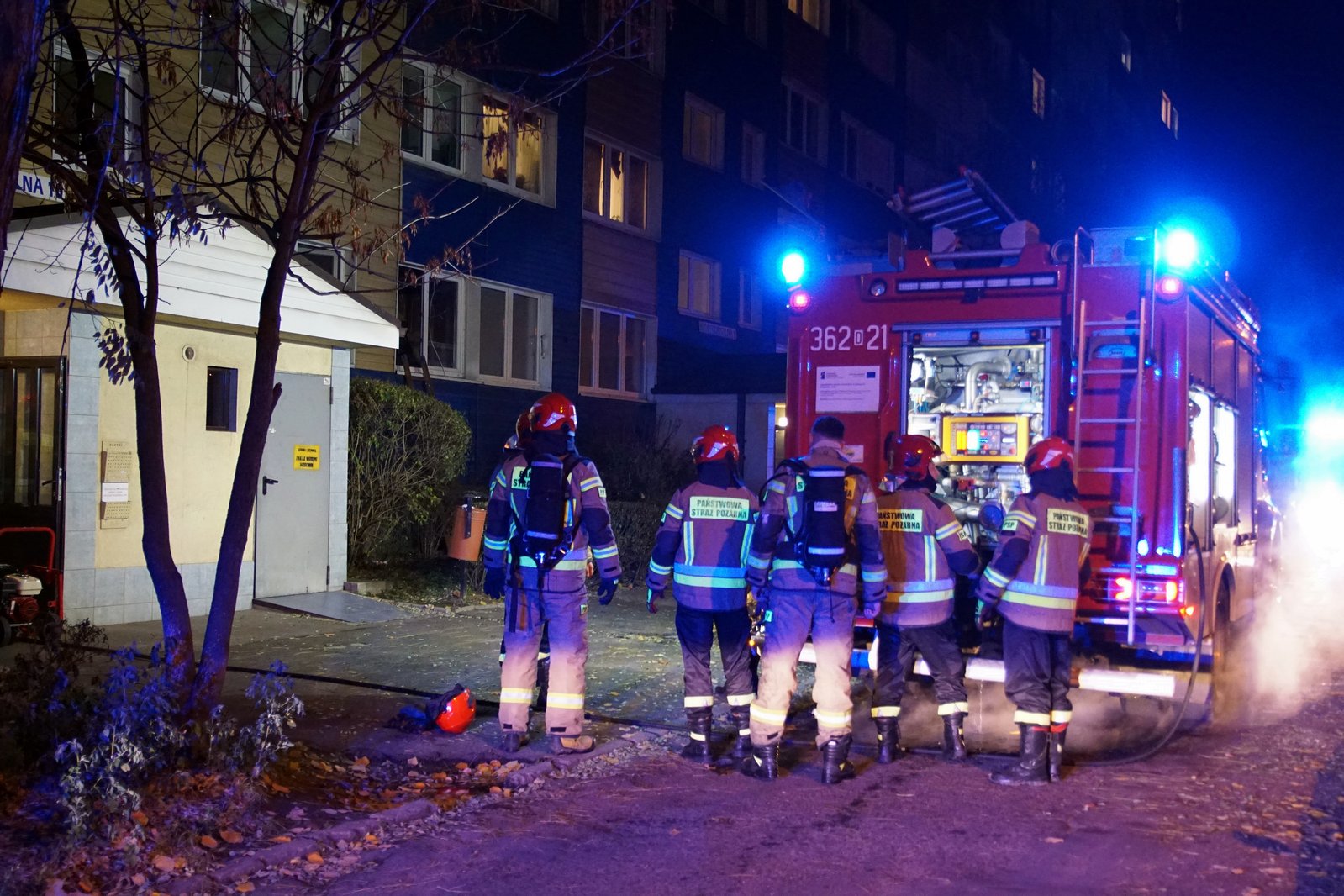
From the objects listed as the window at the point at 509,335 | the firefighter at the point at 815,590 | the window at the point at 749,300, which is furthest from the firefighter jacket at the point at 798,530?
the window at the point at 749,300

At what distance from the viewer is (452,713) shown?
7.13 metres

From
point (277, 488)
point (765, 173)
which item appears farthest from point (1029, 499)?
point (765, 173)

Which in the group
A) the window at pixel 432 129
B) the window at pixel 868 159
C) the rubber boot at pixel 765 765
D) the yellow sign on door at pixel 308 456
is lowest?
the rubber boot at pixel 765 765

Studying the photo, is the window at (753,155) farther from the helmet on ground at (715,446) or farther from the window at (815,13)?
the helmet on ground at (715,446)

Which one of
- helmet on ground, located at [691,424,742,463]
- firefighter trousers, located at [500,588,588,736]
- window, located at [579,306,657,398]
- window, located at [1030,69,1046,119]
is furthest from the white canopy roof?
window, located at [1030,69,1046,119]

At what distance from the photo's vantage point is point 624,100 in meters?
20.4

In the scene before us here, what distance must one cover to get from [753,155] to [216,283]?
15.9m

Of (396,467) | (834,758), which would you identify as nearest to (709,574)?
(834,758)

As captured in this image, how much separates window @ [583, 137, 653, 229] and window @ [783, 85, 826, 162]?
542 cm

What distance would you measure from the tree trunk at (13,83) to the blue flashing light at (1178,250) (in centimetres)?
590

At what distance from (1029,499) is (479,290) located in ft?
38.9

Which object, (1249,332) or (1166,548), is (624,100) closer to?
(1249,332)

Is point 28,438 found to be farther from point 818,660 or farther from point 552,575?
point 818,660

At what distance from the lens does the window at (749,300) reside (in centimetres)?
2406
